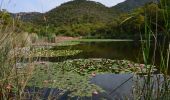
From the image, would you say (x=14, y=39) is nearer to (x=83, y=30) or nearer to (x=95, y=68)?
(x=95, y=68)

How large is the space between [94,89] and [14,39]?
570 centimetres

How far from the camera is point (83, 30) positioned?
8081 cm

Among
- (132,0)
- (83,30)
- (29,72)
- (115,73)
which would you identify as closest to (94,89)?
(115,73)

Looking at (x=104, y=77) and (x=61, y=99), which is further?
(x=104, y=77)

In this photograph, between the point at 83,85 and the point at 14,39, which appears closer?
the point at 14,39

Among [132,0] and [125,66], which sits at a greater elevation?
[132,0]

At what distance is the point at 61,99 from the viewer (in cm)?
816

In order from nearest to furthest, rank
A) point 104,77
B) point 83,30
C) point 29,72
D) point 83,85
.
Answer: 1. point 29,72
2. point 83,85
3. point 104,77
4. point 83,30

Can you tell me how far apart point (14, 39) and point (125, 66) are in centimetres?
1103

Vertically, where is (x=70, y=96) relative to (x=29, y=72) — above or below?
below

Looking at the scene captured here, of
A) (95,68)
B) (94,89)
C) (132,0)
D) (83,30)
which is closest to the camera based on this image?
(94,89)

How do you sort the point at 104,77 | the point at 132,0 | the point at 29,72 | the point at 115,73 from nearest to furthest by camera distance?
the point at 29,72
the point at 104,77
the point at 115,73
the point at 132,0

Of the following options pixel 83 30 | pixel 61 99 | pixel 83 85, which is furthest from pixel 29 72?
pixel 83 30

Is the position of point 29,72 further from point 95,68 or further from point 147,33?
point 95,68
